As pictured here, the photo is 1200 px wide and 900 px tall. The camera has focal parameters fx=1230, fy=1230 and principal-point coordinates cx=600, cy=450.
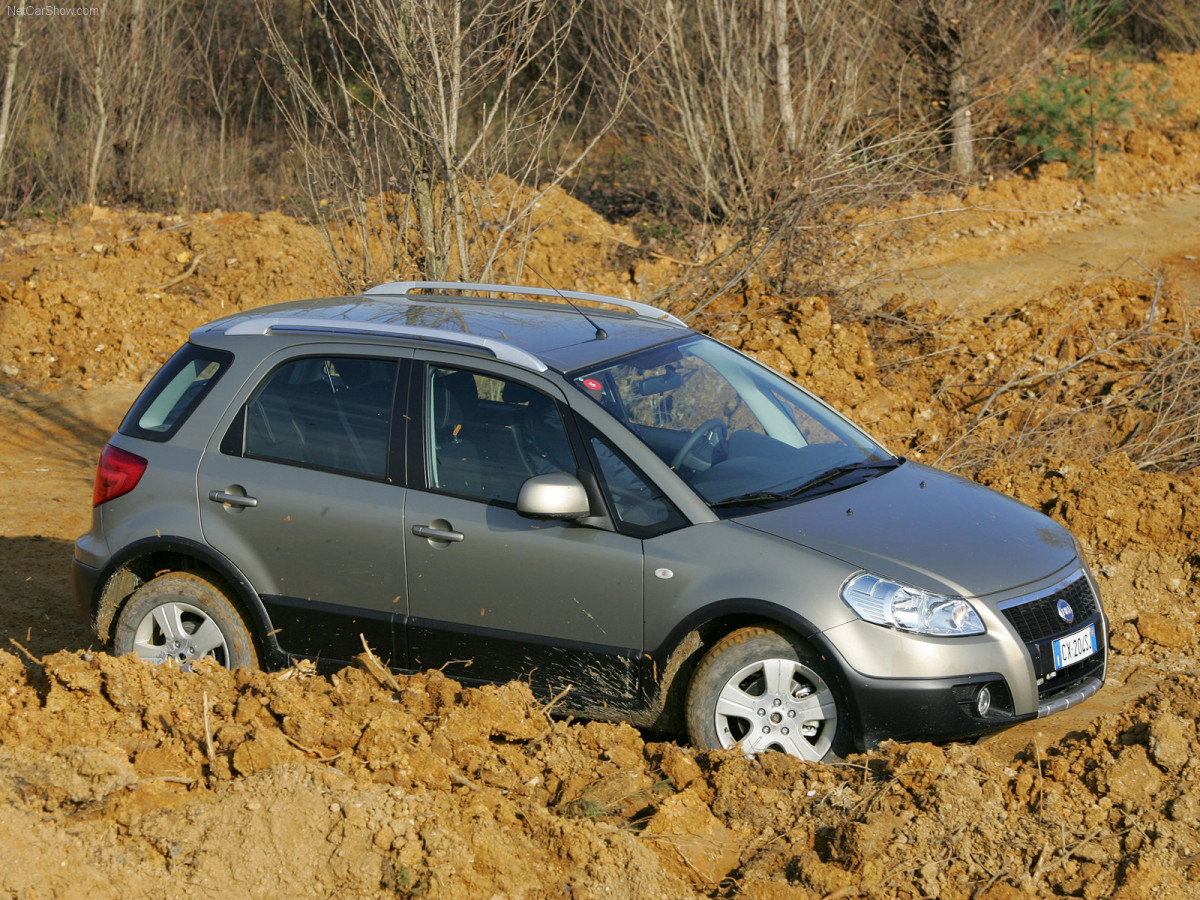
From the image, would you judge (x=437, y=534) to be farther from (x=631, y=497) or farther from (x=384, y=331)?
(x=384, y=331)

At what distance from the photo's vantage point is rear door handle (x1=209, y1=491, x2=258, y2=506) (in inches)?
201

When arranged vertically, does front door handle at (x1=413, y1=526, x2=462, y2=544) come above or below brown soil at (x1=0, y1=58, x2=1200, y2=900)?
above

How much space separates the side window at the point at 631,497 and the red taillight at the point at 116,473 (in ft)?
6.95

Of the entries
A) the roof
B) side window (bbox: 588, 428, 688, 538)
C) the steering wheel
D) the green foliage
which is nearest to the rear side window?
the roof

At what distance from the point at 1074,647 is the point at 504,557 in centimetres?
216

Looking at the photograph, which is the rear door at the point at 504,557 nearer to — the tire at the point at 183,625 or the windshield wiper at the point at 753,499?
the windshield wiper at the point at 753,499

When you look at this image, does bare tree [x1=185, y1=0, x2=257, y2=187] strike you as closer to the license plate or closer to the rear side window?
the rear side window

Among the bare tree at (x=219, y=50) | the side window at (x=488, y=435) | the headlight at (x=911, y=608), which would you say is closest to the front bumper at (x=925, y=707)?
the headlight at (x=911, y=608)

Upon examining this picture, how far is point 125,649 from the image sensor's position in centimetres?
535

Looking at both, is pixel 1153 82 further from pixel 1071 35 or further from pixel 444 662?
pixel 444 662

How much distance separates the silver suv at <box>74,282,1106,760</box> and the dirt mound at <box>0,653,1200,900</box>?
23 centimetres

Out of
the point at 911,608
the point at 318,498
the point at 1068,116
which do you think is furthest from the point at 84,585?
the point at 1068,116

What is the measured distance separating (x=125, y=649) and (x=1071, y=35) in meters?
20.0

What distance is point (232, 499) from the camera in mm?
5137
